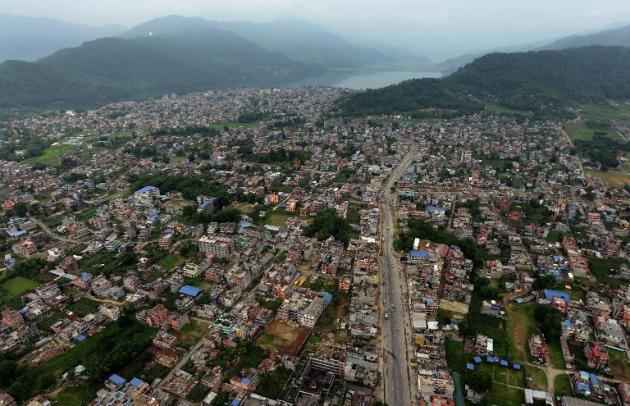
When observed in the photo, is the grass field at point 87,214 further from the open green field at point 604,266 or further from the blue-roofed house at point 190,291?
the open green field at point 604,266

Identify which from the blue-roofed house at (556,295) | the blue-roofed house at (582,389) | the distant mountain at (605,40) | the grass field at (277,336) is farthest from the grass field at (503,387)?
the distant mountain at (605,40)

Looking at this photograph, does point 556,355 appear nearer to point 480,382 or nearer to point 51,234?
point 480,382

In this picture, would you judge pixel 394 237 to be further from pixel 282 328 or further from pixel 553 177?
pixel 553 177

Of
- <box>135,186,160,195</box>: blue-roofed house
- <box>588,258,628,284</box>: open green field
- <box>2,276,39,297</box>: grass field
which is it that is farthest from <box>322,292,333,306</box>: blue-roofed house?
<box>135,186,160,195</box>: blue-roofed house

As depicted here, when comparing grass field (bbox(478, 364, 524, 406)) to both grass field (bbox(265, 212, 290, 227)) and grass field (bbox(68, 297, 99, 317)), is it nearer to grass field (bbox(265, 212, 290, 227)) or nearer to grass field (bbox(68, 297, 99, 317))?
grass field (bbox(265, 212, 290, 227))

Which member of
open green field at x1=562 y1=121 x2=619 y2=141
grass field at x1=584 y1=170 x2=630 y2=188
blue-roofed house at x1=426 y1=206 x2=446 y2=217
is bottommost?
blue-roofed house at x1=426 y1=206 x2=446 y2=217

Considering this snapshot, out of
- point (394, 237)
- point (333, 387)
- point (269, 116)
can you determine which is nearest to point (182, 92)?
point (269, 116)

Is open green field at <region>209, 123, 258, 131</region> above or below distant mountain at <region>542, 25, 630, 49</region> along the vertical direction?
below
